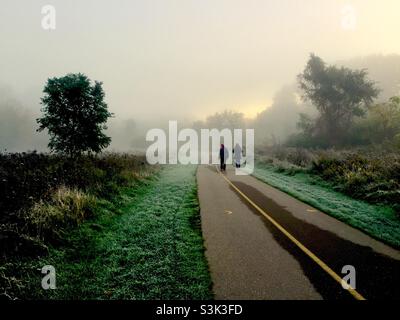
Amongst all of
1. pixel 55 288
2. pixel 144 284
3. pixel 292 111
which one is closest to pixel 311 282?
pixel 144 284

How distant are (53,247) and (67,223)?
1.20m

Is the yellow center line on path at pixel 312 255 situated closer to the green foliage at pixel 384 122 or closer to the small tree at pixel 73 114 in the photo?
the small tree at pixel 73 114

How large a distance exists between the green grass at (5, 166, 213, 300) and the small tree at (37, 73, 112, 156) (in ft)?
49.0

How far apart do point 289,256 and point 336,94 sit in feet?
150

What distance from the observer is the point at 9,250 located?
18.5ft

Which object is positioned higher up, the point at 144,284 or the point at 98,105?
the point at 98,105

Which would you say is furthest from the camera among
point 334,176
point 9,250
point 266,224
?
point 334,176

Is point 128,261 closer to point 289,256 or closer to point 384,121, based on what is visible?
point 289,256

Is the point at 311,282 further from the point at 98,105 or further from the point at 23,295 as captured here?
the point at 98,105

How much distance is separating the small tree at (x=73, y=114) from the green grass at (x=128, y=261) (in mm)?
14927

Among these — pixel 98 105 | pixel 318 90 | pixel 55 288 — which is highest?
pixel 318 90

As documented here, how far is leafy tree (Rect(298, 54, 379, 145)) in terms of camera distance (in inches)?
1714

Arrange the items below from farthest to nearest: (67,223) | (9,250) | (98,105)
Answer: (98,105)
(67,223)
(9,250)

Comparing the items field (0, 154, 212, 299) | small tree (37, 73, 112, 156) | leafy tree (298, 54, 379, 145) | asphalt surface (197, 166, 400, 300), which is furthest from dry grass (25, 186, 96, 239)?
leafy tree (298, 54, 379, 145)
